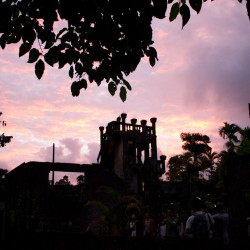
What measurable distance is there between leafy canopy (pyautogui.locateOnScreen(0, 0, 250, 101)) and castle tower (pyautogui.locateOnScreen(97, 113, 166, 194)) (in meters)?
27.9

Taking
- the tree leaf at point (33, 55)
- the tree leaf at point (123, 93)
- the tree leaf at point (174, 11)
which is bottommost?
the tree leaf at point (123, 93)

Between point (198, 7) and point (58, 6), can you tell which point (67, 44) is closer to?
point (58, 6)

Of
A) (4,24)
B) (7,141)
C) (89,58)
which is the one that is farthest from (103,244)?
(7,141)

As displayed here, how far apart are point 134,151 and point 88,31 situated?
29259 millimetres

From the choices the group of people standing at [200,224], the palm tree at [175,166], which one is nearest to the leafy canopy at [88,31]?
the group of people standing at [200,224]

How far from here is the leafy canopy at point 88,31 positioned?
3.26 m

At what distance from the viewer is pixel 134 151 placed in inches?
1289

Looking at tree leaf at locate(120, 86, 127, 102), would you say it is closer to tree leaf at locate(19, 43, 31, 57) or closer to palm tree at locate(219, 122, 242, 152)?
tree leaf at locate(19, 43, 31, 57)

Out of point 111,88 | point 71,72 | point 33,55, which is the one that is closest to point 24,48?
point 33,55

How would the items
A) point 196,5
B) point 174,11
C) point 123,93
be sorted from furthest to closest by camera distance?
point 123,93 → point 174,11 → point 196,5

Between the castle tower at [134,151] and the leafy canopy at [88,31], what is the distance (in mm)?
27925

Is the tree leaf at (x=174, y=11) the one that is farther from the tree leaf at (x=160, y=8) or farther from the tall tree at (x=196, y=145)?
the tall tree at (x=196, y=145)

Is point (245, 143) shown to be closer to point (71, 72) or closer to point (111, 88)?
point (111, 88)

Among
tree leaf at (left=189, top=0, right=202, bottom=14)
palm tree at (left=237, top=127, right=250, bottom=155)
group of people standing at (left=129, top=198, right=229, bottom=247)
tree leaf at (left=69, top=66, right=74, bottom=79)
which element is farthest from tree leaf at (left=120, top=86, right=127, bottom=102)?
palm tree at (left=237, top=127, right=250, bottom=155)
